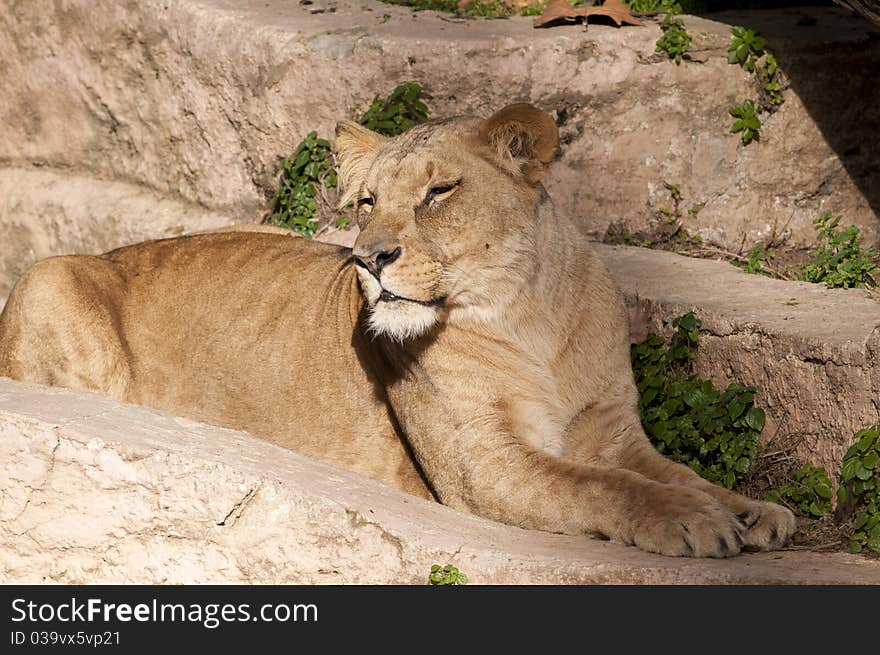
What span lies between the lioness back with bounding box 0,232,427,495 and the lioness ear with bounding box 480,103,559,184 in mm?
1058

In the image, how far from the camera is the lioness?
441 centimetres

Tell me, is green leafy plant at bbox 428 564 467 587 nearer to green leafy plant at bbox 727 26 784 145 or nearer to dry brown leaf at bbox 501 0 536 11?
green leafy plant at bbox 727 26 784 145

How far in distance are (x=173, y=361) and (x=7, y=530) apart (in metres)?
1.89

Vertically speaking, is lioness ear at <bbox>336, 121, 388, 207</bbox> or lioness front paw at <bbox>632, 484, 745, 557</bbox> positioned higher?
lioness ear at <bbox>336, 121, 388, 207</bbox>

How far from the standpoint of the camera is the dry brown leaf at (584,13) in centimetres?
771

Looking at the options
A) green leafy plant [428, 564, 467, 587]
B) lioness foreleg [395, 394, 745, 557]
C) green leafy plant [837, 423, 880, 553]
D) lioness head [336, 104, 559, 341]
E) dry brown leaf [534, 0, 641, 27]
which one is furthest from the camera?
dry brown leaf [534, 0, 641, 27]

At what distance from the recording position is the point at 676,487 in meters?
4.34

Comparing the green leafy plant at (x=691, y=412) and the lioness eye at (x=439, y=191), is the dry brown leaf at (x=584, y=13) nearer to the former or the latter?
the green leafy plant at (x=691, y=412)

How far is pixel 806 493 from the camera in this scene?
4930mm

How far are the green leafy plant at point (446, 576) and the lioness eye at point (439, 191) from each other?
136 centimetres

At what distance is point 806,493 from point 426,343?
1.63 meters

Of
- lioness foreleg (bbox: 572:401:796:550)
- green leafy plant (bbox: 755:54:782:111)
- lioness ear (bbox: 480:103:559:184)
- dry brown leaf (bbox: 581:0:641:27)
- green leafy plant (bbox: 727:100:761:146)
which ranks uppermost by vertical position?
lioness ear (bbox: 480:103:559:184)

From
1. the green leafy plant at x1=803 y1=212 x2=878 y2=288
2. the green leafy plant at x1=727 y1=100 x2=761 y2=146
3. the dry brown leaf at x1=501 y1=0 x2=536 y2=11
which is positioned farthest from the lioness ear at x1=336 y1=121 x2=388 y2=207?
the dry brown leaf at x1=501 y1=0 x2=536 y2=11

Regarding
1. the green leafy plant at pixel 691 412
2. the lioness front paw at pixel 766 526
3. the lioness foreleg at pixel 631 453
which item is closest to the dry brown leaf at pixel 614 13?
the green leafy plant at pixel 691 412
